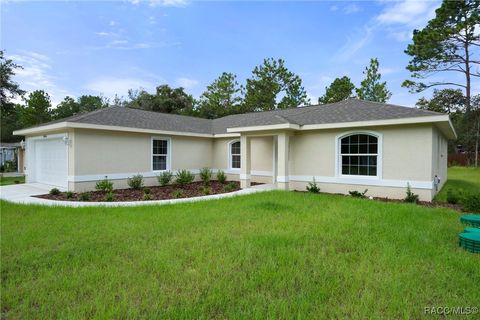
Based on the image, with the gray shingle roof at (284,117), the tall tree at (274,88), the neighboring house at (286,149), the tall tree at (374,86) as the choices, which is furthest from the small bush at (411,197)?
the tall tree at (374,86)

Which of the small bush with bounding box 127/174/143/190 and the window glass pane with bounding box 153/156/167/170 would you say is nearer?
the small bush with bounding box 127/174/143/190

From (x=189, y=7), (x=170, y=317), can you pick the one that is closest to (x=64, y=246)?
(x=170, y=317)

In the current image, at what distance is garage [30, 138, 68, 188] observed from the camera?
12.1 metres

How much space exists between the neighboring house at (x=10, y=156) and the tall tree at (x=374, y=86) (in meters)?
36.9

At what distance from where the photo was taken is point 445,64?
25594mm

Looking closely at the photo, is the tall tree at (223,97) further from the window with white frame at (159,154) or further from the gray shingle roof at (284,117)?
the window with white frame at (159,154)

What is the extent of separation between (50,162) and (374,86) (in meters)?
34.7

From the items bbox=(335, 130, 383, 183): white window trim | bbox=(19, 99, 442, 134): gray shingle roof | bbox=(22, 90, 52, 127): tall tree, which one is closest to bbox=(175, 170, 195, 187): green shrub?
bbox=(19, 99, 442, 134): gray shingle roof

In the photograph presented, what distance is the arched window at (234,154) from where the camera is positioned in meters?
15.9

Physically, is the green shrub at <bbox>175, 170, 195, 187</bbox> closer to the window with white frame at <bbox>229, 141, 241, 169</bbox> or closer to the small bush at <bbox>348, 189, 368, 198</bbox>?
the window with white frame at <bbox>229, 141, 241, 169</bbox>

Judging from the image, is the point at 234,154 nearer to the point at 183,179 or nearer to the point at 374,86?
the point at 183,179

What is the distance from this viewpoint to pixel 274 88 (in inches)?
1337

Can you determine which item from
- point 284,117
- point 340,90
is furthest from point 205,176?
point 340,90

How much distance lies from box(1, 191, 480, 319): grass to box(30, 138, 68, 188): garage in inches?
232
